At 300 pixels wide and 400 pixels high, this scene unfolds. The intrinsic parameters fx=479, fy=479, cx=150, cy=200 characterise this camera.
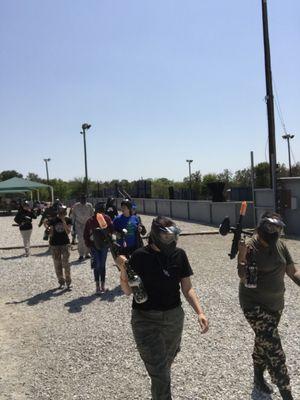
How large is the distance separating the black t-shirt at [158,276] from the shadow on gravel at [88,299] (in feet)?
13.8

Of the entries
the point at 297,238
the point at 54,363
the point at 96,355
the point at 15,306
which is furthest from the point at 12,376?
the point at 297,238

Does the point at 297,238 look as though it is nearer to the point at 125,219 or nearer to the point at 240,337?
the point at 125,219

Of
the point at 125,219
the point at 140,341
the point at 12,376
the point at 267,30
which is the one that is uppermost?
the point at 267,30

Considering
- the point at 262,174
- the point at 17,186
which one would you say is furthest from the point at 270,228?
the point at 262,174

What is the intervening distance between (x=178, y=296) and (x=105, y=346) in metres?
2.35

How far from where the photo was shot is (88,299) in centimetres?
834

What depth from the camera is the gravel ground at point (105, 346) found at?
14.8 feet

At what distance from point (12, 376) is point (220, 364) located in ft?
7.14

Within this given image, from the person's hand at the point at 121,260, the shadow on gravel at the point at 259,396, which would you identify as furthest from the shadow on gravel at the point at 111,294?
the person's hand at the point at 121,260

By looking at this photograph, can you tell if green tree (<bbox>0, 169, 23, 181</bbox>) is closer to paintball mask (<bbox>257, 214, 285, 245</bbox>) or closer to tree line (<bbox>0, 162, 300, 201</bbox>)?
tree line (<bbox>0, 162, 300, 201</bbox>)

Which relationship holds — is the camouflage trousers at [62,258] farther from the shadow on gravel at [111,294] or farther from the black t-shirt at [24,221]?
the black t-shirt at [24,221]

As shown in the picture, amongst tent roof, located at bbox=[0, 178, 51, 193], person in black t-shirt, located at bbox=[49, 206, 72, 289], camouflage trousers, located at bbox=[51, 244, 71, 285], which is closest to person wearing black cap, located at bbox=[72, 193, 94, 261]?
person in black t-shirt, located at bbox=[49, 206, 72, 289]

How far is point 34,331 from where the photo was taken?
21.7ft

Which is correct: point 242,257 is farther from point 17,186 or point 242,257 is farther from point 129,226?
point 17,186
